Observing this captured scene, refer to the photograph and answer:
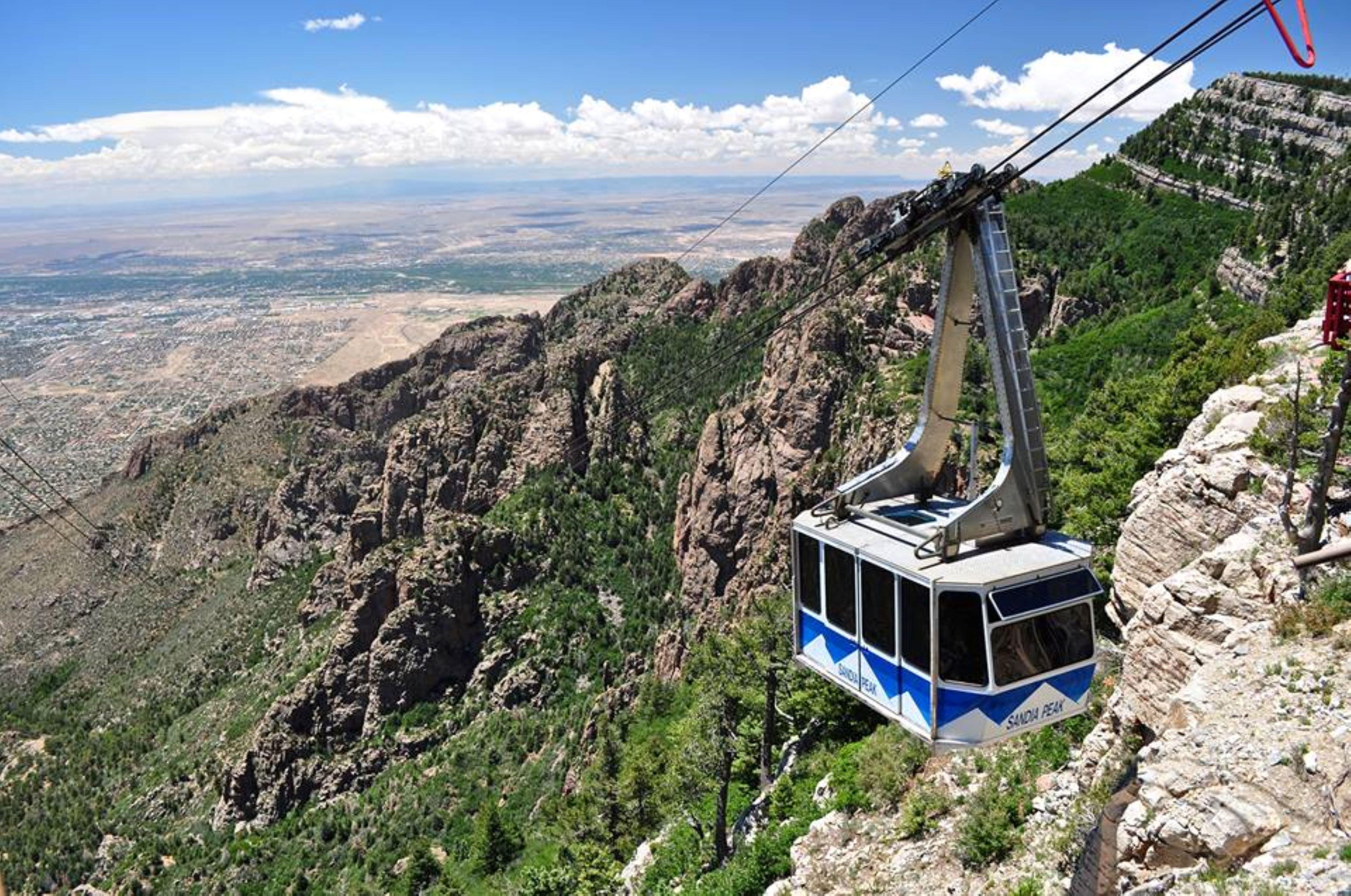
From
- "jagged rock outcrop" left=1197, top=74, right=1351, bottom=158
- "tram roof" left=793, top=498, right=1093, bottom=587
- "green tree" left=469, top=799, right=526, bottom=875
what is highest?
"jagged rock outcrop" left=1197, top=74, right=1351, bottom=158

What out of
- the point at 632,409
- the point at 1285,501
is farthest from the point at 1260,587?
the point at 632,409

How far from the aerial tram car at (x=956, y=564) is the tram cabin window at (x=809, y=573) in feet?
0.08

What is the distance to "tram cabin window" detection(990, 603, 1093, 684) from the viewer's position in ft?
33.2

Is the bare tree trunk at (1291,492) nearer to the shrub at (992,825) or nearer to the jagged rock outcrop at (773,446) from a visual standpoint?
the shrub at (992,825)

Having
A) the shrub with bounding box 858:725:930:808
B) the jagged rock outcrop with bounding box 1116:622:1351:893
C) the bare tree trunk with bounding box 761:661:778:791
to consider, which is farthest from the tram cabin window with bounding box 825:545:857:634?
the bare tree trunk with bounding box 761:661:778:791

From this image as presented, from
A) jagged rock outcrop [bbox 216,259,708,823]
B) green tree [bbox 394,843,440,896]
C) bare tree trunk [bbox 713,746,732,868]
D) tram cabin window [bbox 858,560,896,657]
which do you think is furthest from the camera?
jagged rock outcrop [bbox 216,259,708,823]

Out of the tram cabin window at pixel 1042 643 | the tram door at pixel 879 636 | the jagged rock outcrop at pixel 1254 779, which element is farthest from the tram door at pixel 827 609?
the jagged rock outcrop at pixel 1254 779

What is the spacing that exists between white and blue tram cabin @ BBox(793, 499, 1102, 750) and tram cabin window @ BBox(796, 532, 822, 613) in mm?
569

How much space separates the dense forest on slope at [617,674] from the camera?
2680 cm

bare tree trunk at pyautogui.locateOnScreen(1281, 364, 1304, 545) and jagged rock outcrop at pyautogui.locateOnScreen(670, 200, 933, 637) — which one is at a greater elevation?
bare tree trunk at pyautogui.locateOnScreen(1281, 364, 1304, 545)

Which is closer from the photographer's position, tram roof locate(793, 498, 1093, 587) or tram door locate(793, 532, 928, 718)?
tram roof locate(793, 498, 1093, 587)

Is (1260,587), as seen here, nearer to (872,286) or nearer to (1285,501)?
(1285,501)

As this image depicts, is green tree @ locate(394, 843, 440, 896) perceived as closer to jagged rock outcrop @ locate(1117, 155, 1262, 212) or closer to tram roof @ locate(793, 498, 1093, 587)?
tram roof @ locate(793, 498, 1093, 587)

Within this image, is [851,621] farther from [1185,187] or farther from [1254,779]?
[1185,187]
